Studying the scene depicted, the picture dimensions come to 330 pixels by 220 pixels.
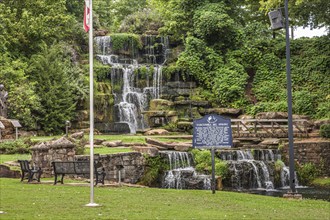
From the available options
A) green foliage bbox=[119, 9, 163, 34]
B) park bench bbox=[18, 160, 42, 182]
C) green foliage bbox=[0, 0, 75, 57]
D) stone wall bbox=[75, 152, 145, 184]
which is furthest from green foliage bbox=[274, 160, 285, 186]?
green foliage bbox=[119, 9, 163, 34]

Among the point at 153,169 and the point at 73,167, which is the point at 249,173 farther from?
the point at 73,167

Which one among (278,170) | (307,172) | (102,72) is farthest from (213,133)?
(102,72)

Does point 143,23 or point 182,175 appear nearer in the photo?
point 182,175

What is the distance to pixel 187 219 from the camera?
10.7 m

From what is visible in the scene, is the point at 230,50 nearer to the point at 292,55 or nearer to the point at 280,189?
the point at 292,55

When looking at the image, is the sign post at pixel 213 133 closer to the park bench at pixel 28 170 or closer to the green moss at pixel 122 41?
the park bench at pixel 28 170

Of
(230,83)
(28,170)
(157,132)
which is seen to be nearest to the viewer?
(28,170)

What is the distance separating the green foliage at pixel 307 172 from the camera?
27875 millimetres

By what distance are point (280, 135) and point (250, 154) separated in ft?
15.7

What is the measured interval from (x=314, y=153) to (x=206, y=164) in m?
7.07

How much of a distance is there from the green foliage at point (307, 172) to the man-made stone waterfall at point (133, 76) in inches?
523

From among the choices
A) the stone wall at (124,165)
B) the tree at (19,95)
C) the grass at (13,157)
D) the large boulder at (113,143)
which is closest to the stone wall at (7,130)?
the tree at (19,95)

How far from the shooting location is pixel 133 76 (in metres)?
41.1

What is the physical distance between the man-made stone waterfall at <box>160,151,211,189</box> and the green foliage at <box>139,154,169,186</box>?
1.13 feet
